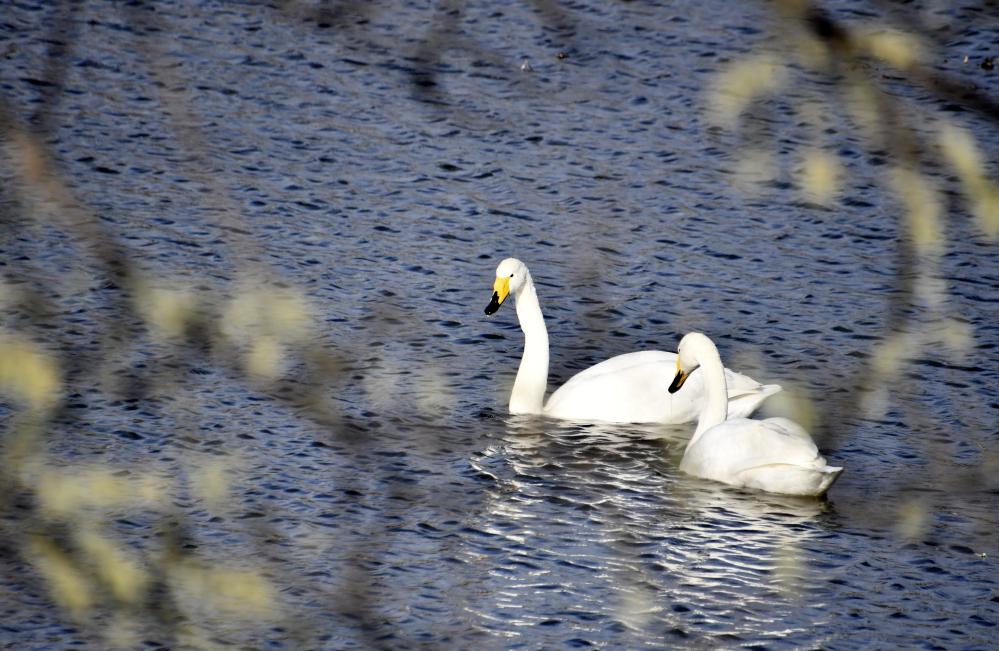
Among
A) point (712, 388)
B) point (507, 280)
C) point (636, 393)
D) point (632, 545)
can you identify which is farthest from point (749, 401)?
point (632, 545)

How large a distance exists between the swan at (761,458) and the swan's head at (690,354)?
0.47m

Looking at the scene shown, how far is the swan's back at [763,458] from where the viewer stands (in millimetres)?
9656

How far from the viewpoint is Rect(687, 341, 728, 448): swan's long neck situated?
10594mm

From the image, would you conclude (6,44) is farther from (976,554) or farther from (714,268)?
(976,554)

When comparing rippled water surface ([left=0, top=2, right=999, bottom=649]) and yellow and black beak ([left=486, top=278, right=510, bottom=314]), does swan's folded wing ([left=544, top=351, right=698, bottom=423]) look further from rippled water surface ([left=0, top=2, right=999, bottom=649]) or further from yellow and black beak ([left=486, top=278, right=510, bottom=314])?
yellow and black beak ([left=486, top=278, right=510, bottom=314])

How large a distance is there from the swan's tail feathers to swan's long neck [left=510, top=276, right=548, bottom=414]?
1.37 meters

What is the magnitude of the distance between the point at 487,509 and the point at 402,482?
0.63 metres

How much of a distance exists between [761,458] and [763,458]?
18 mm

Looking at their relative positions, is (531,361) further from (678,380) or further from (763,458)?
(763,458)

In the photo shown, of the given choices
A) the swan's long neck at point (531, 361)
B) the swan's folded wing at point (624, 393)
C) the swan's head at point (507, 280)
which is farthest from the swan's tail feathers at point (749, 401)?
the swan's head at point (507, 280)

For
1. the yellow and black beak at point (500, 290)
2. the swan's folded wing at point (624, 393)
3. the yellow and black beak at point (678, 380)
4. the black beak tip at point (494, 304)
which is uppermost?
the yellow and black beak at point (500, 290)

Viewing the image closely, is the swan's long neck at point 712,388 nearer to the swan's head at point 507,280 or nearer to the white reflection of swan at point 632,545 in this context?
the white reflection of swan at point 632,545

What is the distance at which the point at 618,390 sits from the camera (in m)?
11.0

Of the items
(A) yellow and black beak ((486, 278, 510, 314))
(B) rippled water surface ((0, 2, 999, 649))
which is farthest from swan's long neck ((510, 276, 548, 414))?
(B) rippled water surface ((0, 2, 999, 649))
